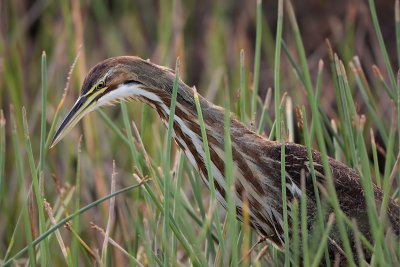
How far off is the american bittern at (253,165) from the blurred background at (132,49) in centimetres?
110

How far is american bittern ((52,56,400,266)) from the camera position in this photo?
7.88 ft

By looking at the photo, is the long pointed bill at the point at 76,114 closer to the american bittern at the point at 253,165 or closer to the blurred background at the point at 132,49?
the american bittern at the point at 253,165

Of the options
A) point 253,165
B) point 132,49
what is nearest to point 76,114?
point 253,165

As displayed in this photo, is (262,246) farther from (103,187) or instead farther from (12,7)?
(12,7)

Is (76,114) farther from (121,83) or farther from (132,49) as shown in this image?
→ (132,49)

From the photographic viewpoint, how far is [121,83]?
2377 millimetres

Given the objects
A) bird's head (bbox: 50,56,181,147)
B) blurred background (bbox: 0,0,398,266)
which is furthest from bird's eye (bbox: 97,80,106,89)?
blurred background (bbox: 0,0,398,266)

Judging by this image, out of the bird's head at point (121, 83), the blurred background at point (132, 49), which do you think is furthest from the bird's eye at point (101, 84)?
the blurred background at point (132, 49)

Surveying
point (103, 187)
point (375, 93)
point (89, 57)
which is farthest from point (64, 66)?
point (375, 93)

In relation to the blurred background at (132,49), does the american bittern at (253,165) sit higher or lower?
lower

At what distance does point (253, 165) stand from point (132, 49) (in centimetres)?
252

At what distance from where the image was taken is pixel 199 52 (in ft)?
16.5

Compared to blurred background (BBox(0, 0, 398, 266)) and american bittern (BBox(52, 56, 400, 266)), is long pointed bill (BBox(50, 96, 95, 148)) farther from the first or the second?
blurred background (BBox(0, 0, 398, 266))

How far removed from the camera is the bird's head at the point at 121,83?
236 cm
